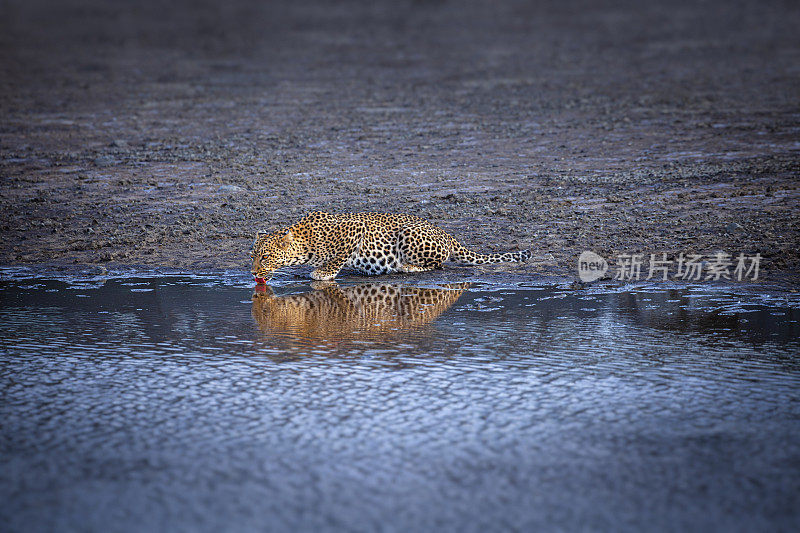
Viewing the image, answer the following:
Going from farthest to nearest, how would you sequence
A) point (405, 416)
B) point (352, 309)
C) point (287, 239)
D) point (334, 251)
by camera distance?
point (334, 251) < point (287, 239) < point (352, 309) < point (405, 416)

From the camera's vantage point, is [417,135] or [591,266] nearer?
[591,266]

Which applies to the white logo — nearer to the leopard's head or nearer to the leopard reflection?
the leopard reflection

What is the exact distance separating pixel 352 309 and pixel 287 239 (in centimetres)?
226

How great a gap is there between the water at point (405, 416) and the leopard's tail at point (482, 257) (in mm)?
2036

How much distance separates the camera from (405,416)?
17.8 feet

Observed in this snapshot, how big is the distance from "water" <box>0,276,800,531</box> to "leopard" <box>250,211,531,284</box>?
1.95m

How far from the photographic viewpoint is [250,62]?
3106cm

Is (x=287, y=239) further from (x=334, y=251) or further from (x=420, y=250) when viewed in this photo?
(x=420, y=250)

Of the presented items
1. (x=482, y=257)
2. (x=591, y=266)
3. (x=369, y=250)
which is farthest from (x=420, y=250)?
(x=591, y=266)

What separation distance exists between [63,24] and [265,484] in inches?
1514

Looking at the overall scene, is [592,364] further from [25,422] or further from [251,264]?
[251,264]

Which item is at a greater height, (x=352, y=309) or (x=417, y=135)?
(x=417, y=135)

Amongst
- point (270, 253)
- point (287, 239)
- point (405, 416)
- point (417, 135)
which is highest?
point (417, 135)

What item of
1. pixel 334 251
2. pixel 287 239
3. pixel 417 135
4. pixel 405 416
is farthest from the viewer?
pixel 417 135
